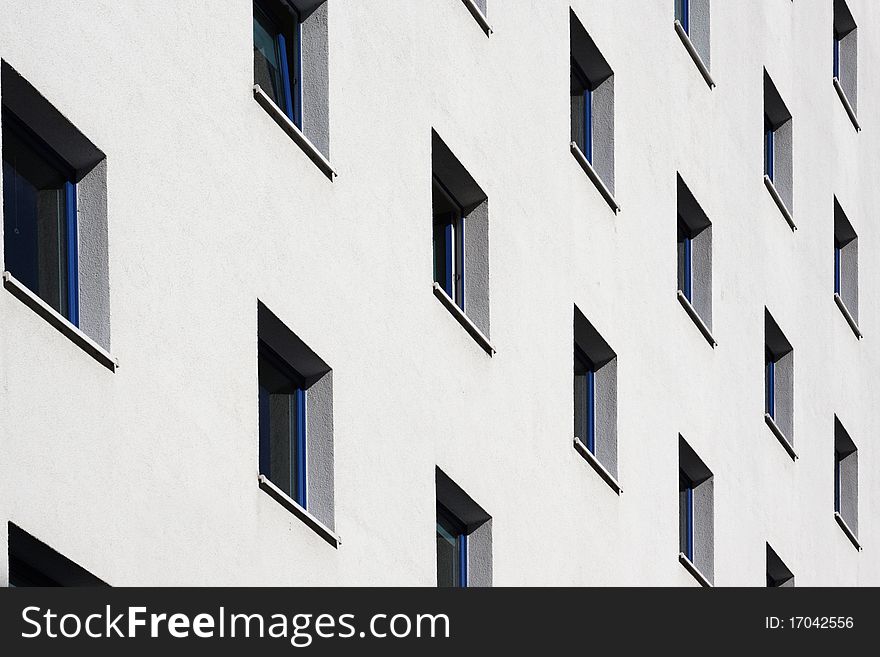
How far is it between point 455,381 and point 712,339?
7.76 metres

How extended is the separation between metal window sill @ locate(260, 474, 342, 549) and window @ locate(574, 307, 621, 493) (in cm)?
639

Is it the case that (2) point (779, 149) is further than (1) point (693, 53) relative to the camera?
Yes

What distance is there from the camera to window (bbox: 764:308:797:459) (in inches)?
1224

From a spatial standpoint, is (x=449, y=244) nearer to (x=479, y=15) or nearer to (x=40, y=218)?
(x=479, y=15)

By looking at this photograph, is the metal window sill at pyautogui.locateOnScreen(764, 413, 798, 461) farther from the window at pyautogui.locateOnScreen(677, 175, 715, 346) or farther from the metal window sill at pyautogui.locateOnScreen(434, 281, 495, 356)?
the metal window sill at pyautogui.locateOnScreen(434, 281, 495, 356)

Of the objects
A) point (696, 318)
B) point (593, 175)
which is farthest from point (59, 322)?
point (696, 318)

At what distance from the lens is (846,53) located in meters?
36.5

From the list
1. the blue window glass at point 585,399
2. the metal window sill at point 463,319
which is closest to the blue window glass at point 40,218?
the metal window sill at point 463,319

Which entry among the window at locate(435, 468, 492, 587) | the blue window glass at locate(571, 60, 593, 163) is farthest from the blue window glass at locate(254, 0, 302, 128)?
the blue window glass at locate(571, 60, 593, 163)

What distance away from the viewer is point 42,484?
1499 cm

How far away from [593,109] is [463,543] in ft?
20.5

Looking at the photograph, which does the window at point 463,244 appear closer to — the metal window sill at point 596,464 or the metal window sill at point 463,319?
the metal window sill at point 463,319

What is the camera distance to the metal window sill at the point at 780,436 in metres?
30.1
